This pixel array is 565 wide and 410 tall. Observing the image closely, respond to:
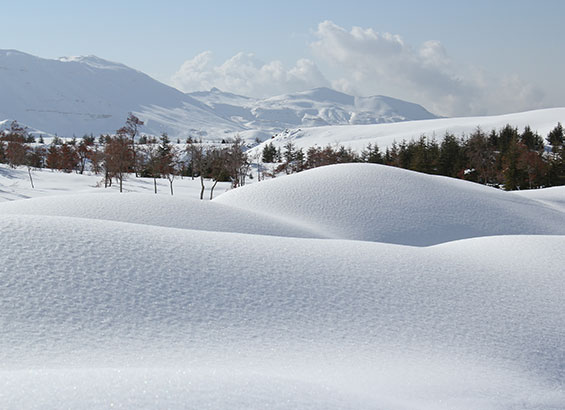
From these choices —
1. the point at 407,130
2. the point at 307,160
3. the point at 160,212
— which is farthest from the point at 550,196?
the point at 407,130

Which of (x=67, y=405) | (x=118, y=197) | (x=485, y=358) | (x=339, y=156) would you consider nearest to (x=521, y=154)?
(x=339, y=156)

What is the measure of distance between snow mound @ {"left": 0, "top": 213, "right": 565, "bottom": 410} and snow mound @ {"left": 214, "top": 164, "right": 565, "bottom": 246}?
803cm

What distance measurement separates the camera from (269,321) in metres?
6.71

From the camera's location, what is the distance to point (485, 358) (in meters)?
6.30

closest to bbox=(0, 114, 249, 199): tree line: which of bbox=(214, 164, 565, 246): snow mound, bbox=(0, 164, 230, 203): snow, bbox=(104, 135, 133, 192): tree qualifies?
bbox=(104, 135, 133, 192): tree

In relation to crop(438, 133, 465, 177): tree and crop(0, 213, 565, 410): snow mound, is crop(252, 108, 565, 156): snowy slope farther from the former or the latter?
crop(0, 213, 565, 410): snow mound

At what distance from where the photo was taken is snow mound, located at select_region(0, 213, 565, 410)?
4141 millimetres

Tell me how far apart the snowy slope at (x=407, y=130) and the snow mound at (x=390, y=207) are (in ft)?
260

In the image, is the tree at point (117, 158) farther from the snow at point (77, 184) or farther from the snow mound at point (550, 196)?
the snow mound at point (550, 196)

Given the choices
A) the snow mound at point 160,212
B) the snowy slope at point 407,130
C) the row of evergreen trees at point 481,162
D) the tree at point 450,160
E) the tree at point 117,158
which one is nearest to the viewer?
the snow mound at point 160,212

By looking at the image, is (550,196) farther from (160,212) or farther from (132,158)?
(132,158)

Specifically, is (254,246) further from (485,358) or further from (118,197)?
(118,197)

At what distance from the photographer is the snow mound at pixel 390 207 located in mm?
17719

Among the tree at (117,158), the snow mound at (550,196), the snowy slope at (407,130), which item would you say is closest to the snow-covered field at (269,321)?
the snow mound at (550,196)
